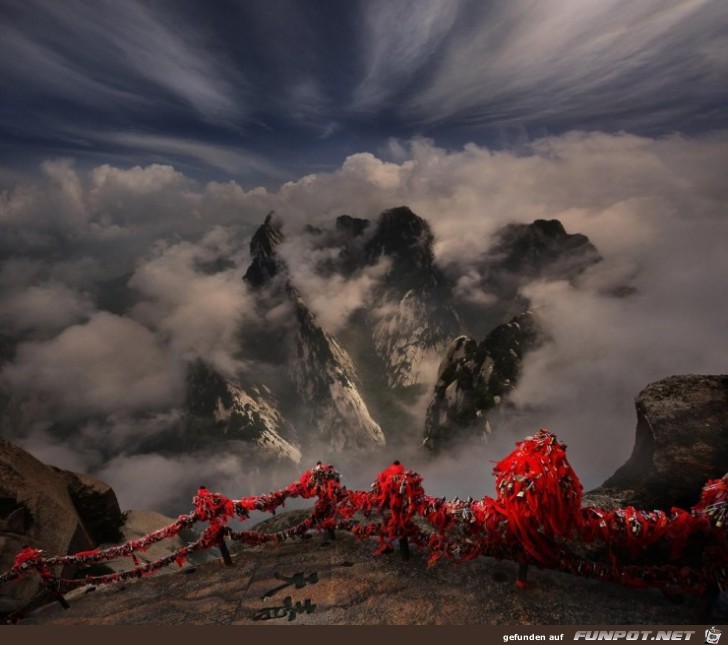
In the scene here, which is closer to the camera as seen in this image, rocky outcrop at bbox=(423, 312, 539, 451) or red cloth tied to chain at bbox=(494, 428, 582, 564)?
red cloth tied to chain at bbox=(494, 428, 582, 564)

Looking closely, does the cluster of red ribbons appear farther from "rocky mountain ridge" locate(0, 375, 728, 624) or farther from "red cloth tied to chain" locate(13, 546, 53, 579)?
"rocky mountain ridge" locate(0, 375, 728, 624)

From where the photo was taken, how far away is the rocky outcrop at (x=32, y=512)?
10.2 metres

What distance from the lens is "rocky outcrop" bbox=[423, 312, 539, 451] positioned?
118m

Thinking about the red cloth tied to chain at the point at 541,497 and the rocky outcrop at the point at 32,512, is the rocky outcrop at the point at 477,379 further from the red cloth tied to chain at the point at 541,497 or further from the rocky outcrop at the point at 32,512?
the red cloth tied to chain at the point at 541,497

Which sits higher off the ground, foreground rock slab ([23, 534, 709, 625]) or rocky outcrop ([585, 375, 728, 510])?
rocky outcrop ([585, 375, 728, 510])

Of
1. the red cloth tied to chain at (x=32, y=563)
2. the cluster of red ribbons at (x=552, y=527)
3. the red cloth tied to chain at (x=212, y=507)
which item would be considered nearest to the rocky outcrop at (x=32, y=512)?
the red cloth tied to chain at (x=32, y=563)

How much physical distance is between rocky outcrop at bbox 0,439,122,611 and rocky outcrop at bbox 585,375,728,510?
44.1 feet

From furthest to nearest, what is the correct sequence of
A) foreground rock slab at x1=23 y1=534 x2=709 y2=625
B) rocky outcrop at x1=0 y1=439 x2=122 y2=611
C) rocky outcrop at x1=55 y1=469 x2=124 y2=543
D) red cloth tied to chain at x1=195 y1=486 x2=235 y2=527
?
rocky outcrop at x1=55 y1=469 x2=124 y2=543
rocky outcrop at x1=0 y1=439 x2=122 y2=611
red cloth tied to chain at x1=195 y1=486 x2=235 y2=527
foreground rock slab at x1=23 y1=534 x2=709 y2=625

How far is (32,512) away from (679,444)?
54.5 feet

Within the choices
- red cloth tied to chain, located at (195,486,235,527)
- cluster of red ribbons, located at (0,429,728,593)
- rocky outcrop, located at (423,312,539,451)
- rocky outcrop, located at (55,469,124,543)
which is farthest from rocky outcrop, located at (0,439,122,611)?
rocky outcrop, located at (423,312,539,451)

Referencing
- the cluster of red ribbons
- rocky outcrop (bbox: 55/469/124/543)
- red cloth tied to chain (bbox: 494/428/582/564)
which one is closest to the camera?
the cluster of red ribbons

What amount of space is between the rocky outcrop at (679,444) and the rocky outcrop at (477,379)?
111537 millimetres

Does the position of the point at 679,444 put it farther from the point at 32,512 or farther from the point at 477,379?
the point at 477,379

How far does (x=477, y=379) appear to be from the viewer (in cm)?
12394
